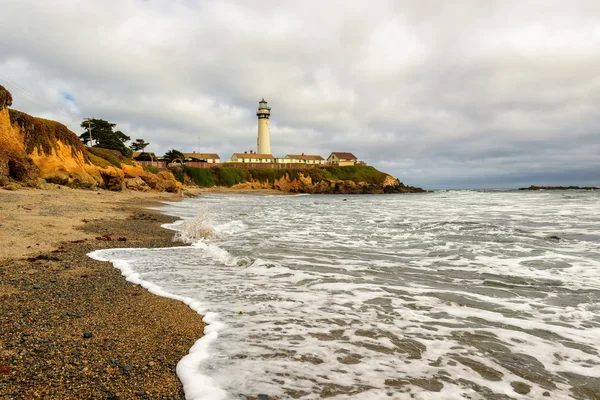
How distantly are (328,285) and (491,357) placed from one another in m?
3.30

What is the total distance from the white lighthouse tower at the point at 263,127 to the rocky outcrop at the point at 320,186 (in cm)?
1900

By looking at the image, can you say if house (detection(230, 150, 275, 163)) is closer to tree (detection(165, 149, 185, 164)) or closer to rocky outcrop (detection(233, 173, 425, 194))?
rocky outcrop (detection(233, 173, 425, 194))

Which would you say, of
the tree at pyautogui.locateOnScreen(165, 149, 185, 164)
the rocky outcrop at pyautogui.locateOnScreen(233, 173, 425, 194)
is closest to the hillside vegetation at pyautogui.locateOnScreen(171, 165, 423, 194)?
the rocky outcrop at pyautogui.locateOnScreen(233, 173, 425, 194)

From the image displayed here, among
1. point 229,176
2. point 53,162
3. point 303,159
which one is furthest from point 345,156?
point 53,162

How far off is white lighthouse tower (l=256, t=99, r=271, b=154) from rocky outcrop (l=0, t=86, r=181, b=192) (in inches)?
2539

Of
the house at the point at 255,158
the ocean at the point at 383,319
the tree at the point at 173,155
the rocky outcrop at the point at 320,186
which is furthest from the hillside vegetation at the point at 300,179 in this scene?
the ocean at the point at 383,319

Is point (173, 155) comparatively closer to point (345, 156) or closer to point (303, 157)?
point (303, 157)

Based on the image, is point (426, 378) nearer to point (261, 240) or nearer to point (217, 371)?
point (217, 371)

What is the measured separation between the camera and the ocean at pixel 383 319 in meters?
3.24

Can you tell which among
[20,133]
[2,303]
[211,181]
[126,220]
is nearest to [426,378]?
[2,303]

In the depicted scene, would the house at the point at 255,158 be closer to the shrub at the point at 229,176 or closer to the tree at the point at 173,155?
the shrub at the point at 229,176

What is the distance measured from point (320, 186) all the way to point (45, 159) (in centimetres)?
7106

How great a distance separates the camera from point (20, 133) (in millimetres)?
24734

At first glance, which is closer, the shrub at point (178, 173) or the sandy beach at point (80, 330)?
the sandy beach at point (80, 330)
